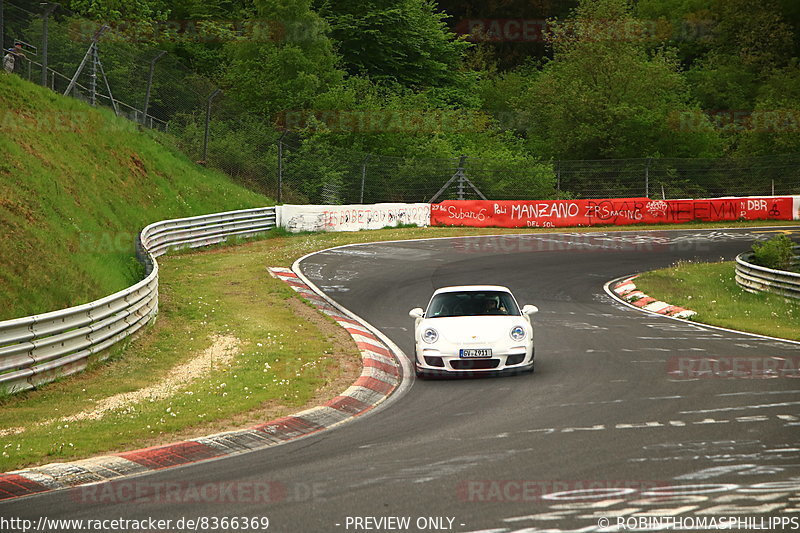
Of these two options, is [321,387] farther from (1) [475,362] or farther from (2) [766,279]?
(2) [766,279]

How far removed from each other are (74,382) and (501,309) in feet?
20.8

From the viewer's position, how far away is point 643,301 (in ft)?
67.5

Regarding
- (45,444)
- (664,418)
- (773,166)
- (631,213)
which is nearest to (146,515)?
(45,444)

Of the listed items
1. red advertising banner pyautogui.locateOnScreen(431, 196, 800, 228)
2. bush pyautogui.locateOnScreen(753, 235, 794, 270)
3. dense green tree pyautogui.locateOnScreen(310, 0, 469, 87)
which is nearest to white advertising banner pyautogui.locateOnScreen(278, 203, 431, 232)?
red advertising banner pyautogui.locateOnScreen(431, 196, 800, 228)

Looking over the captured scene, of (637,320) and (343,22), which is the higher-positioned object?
(343,22)

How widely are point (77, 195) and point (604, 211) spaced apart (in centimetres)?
2193

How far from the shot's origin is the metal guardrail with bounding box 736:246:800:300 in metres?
20.0

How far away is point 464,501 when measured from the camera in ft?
21.5

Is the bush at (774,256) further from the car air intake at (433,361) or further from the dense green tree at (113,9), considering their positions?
the dense green tree at (113,9)

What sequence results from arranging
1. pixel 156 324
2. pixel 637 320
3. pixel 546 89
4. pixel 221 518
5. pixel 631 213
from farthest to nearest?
pixel 546 89 < pixel 631 213 < pixel 637 320 < pixel 156 324 < pixel 221 518

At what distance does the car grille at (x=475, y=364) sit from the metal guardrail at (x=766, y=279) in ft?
36.0

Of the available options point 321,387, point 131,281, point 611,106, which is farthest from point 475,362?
point 611,106

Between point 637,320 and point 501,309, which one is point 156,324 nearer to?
point 501,309

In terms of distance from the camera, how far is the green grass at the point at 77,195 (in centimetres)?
1582
